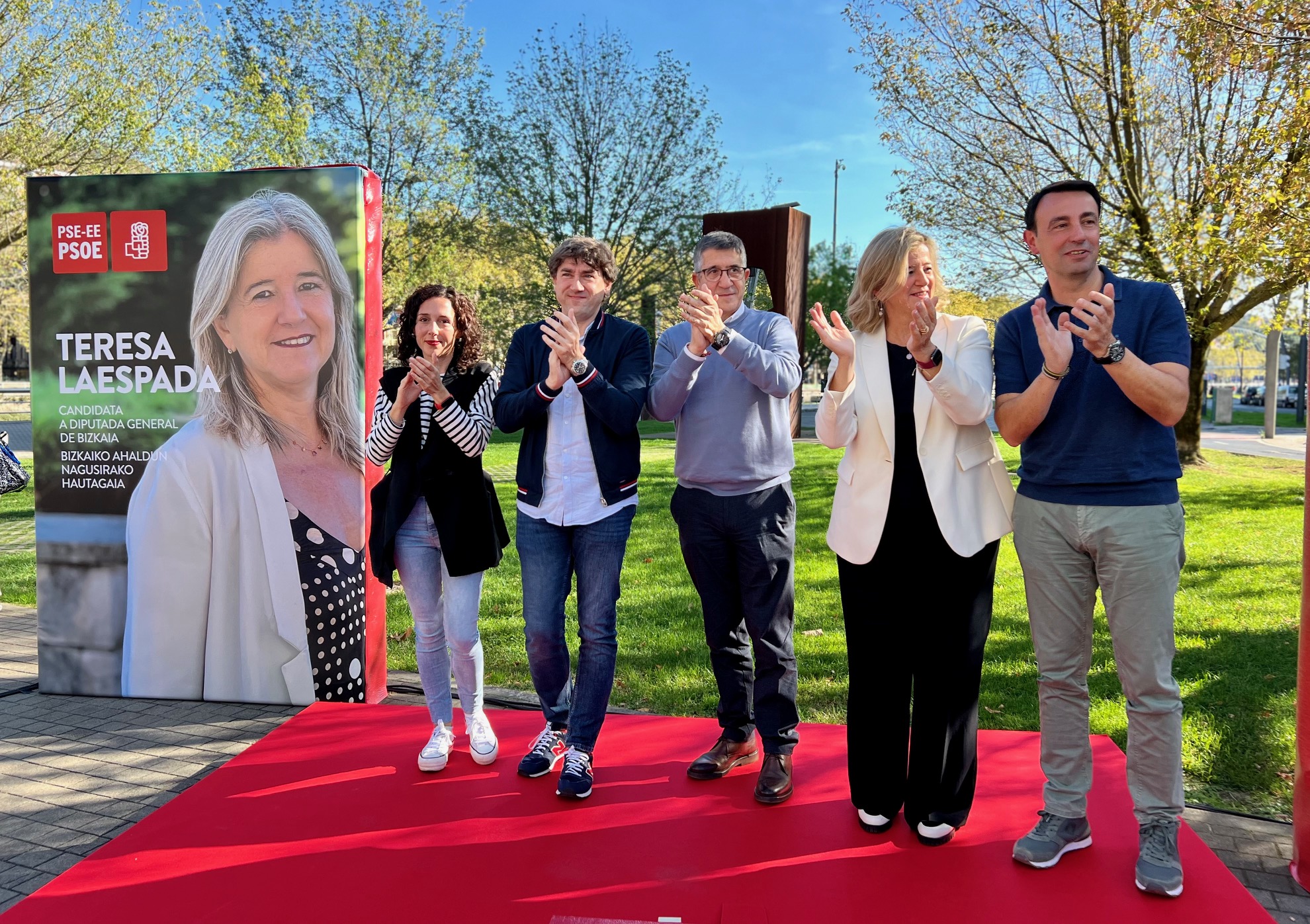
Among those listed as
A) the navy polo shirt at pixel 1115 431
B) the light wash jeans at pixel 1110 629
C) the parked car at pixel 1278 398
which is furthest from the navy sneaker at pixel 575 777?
the parked car at pixel 1278 398

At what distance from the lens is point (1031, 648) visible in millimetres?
5488

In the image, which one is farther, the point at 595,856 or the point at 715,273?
the point at 715,273

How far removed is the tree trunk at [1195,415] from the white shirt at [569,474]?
575 inches

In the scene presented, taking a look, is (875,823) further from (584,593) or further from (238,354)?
(238,354)

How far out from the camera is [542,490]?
3.42 m

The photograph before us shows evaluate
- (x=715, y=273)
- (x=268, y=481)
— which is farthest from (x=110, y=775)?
(x=715, y=273)

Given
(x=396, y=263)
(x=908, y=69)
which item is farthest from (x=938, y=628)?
(x=396, y=263)

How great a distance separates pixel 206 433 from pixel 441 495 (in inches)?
71.4

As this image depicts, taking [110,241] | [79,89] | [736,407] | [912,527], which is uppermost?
[79,89]

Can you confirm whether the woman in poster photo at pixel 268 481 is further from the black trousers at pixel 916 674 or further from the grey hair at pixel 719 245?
the black trousers at pixel 916 674

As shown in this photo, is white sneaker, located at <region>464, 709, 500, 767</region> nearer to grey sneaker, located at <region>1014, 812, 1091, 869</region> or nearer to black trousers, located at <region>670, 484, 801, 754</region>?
black trousers, located at <region>670, 484, 801, 754</region>

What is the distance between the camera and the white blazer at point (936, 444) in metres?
2.82

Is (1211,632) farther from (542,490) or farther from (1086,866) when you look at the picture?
(542,490)

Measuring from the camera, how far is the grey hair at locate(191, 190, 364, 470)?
14.6 feet
